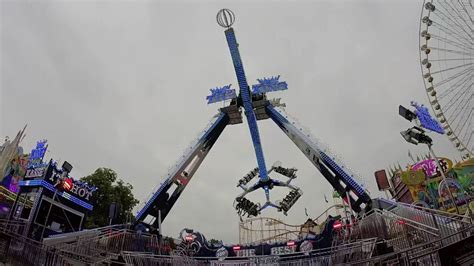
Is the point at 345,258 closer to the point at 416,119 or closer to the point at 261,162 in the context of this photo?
the point at 416,119

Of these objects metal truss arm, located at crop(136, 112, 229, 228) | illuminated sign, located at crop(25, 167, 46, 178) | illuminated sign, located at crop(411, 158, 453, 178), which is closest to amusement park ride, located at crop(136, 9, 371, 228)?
metal truss arm, located at crop(136, 112, 229, 228)

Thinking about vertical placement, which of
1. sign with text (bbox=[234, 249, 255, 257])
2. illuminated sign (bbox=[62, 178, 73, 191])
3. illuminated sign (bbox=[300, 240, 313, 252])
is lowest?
sign with text (bbox=[234, 249, 255, 257])

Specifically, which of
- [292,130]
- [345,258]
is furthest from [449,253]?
[292,130]

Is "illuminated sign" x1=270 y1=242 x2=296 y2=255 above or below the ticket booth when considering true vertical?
below

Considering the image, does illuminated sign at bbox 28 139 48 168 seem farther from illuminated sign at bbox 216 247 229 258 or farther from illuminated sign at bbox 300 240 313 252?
illuminated sign at bbox 300 240 313 252

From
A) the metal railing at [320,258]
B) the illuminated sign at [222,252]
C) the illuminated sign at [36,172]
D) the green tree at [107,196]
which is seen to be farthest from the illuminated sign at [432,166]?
the illuminated sign at [36,172]

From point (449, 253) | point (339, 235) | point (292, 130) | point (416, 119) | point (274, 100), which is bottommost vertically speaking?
point (449, 253)

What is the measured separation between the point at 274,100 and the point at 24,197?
69.7 feet

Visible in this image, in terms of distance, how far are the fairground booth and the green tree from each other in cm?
837

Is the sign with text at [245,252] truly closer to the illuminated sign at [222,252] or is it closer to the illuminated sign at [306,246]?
the illuminated sign at [222,252]

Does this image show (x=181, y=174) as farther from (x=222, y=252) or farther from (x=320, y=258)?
(x=320, y=258)

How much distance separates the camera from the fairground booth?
75.0 feet

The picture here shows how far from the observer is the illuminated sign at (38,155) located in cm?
2498

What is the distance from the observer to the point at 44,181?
78.0ft
